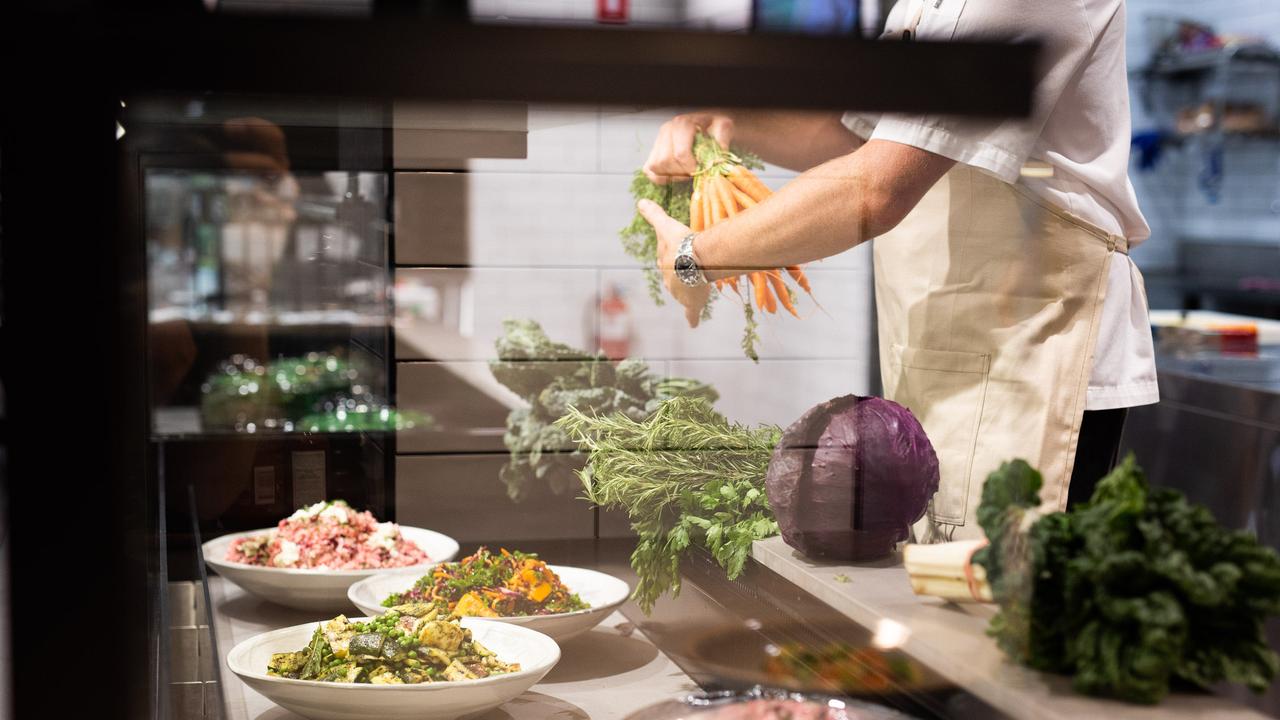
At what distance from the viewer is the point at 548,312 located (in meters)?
0.64

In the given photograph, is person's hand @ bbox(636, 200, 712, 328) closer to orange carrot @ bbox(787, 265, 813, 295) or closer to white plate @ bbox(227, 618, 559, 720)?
orange carrot @ bbox(787, 265, 813, 295)

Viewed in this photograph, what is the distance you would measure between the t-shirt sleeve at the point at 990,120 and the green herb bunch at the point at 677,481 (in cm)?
19

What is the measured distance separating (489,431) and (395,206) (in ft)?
0.47

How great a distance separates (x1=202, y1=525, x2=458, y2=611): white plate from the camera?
686mm

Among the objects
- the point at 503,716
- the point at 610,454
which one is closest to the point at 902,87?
the point at 610,454

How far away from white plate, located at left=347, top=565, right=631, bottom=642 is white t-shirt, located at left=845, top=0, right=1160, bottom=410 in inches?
11.8

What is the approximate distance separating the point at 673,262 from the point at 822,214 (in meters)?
0.09

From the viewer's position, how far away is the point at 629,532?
671mm

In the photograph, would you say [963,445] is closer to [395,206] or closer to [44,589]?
[395,206]

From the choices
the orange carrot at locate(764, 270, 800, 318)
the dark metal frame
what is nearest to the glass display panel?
the orange carrot at locate(764, 270, 800, 318)

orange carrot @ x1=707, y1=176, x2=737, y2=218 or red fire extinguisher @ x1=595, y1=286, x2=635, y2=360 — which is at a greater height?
orange carrot @ x1=707, y1=176, x2=737, y2=218

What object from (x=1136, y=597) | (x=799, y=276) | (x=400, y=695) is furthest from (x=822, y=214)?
(x=400, y=695)

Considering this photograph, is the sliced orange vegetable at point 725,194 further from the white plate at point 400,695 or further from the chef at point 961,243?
the white plate at point 400,695

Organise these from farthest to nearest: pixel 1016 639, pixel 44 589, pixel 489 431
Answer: pixel 489 431
pixel 1016 639
pixel 44 589
